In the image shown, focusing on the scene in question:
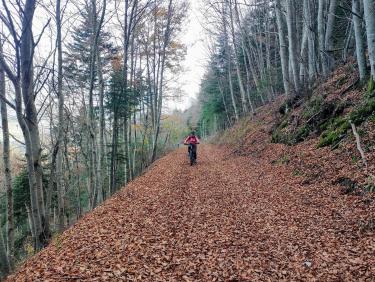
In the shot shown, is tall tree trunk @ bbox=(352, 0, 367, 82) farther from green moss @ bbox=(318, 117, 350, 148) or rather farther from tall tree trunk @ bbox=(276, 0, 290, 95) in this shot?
tall tree trunk @ bbox=(276, 0, 290, 95)

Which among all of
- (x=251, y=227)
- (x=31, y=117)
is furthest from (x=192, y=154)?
(x=31, y=117)

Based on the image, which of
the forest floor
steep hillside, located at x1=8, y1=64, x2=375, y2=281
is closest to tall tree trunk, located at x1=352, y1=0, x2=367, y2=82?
steep hillside, located at x1=8, y1=64, x2=375, y2=281

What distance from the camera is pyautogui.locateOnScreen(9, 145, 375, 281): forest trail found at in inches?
172

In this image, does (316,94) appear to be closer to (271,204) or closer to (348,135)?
(348,135)

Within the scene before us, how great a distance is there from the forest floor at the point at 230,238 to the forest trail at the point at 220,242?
0.02 metres

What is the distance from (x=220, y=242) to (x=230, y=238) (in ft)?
0.83

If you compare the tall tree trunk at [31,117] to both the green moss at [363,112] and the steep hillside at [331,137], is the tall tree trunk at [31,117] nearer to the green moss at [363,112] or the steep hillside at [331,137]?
the steep hillside at [331,137]

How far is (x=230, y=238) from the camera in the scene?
18.7ft

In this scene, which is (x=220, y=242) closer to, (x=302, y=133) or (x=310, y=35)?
(x=302, y=133)

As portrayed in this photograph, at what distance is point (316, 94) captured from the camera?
1320 centimetres

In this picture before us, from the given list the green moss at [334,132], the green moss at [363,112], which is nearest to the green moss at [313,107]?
the green moss at [334,132]

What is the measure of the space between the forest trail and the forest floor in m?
0.02

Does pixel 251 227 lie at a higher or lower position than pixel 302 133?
lower

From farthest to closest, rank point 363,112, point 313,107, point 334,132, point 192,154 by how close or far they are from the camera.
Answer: point 192,154
point 313,107
point 334,132
point 363,112
